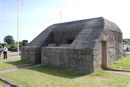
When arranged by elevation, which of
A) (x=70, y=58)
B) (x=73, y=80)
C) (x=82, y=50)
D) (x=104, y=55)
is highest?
(x=82, y=50)

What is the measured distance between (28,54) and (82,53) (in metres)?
5.79

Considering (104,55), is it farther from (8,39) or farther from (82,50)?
(8,39)

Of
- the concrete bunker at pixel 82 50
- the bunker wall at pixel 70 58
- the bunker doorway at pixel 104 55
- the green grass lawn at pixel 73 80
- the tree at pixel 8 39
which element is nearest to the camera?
the green grass lawn at pixel 73 80

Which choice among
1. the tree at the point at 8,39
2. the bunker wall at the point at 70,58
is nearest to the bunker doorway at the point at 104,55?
the bunker wall at the point at 70,58

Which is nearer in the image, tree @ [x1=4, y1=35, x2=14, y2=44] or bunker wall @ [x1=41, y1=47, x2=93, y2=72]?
bunker wall @ [x1=41, y1=47, x2=93, y2=72]

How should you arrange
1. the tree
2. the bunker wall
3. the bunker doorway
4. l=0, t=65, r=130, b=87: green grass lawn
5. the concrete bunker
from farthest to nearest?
the tree
the bunker doorway
the concrete bunker
the bunker wall
l=0, t=65, r=130, b=87: green grass lawn

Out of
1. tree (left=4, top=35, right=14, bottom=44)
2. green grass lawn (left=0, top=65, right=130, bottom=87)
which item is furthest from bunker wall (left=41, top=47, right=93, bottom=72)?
tree (left=4, top=35, right=14, bottom=44)

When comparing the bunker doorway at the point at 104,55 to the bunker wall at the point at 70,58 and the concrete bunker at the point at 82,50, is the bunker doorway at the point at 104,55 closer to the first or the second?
the concrete bunker at the point at 82,50

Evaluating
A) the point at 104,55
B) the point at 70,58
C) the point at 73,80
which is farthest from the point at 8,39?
the point at 73,80

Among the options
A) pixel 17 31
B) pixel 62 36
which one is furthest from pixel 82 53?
pixel 17 31

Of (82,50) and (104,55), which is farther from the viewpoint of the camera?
(104,55)

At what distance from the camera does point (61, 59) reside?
7.50 metres

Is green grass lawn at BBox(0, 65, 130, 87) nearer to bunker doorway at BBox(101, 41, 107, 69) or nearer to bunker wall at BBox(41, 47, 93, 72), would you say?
bunker wall at BBox(41, 47, 93, 72)

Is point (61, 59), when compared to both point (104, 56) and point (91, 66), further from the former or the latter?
point (104, 56)
